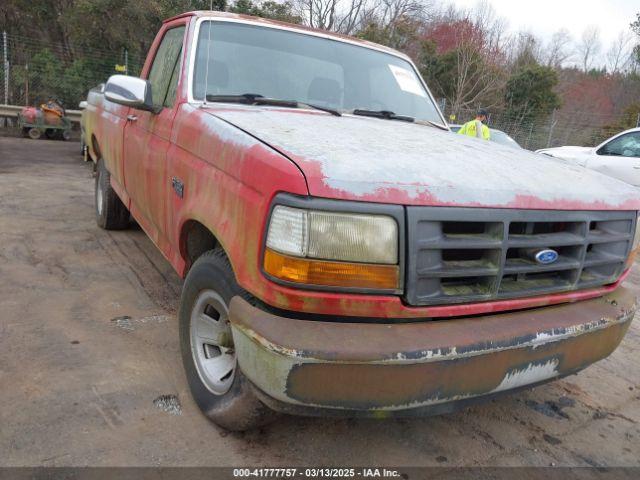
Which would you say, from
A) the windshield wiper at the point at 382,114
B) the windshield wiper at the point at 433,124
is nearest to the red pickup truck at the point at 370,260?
the windshield wiper at the point at 382,114

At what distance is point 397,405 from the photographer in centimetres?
172

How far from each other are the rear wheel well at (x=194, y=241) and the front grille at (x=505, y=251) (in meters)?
1.05

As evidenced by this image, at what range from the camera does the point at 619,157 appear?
8086 millimetres

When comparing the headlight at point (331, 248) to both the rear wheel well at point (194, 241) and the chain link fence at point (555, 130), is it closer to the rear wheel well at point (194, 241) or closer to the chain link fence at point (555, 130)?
the rear wheel well at point (194, 241)

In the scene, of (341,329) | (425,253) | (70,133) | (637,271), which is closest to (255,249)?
(341,329)

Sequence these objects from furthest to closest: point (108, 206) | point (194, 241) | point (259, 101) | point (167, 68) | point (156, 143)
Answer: point (108, 206) → point (167, 68) → point (156, 143) → point (259, 101) → point (194, 241)

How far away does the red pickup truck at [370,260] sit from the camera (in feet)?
5.42

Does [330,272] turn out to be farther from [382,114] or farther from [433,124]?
[433,124]

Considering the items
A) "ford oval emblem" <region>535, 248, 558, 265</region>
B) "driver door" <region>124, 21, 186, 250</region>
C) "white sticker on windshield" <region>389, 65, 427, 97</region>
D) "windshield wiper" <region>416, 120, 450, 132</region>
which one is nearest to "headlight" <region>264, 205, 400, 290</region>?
"ford oval emblem" <region>535, 248, 558, 265</region>

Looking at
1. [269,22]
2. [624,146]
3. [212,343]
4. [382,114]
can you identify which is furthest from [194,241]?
[624,146]

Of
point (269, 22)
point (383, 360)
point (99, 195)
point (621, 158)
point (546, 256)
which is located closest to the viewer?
point (383, 360)

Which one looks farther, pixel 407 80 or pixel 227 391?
pixel 407 80

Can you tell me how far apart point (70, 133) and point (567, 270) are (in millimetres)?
14581

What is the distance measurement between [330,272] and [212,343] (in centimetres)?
91
